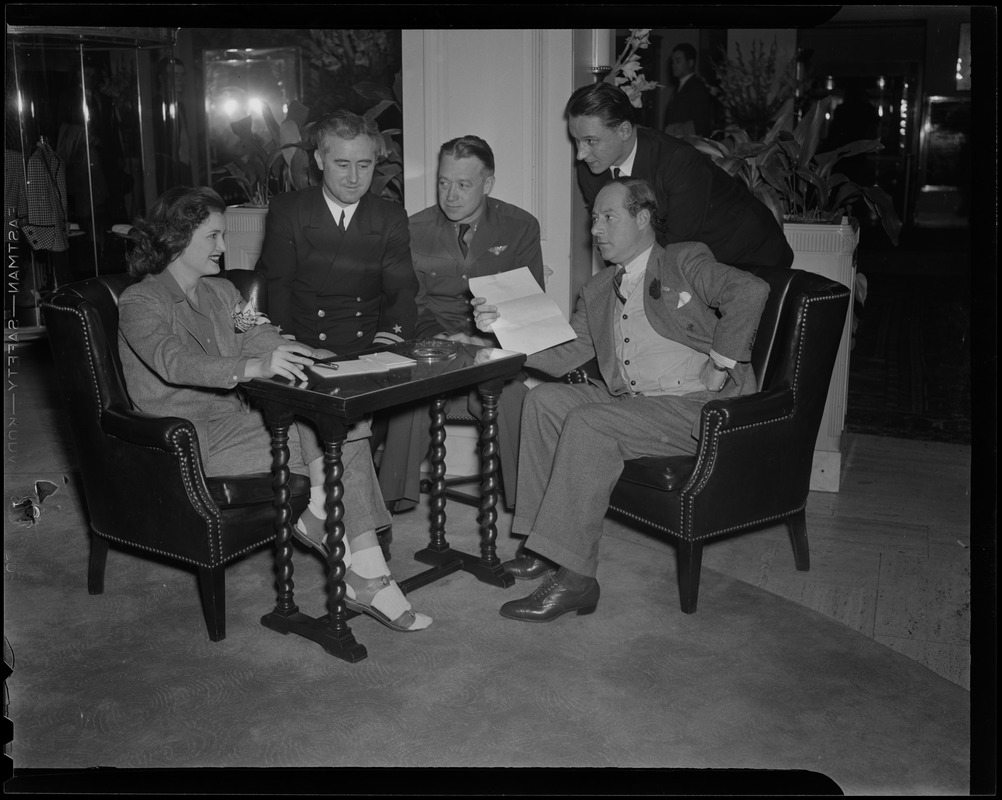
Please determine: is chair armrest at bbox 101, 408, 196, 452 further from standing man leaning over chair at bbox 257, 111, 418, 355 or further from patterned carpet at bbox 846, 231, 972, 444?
patterned carpet at bbox 846, 231, 972, 444

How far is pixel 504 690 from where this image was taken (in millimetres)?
2859

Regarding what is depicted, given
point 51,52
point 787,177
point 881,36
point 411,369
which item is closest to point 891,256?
point 881,36

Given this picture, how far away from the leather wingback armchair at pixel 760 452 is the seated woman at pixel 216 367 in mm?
804

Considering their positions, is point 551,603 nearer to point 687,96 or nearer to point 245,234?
point 245,234

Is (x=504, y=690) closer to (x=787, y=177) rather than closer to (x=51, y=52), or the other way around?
(x=787, y=177)

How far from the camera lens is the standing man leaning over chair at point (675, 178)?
3.80 m

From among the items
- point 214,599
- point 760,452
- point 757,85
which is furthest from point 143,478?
point 757,85

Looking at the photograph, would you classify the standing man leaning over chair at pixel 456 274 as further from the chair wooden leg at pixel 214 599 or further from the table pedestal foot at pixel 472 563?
the chair wooden leg at pixel 214 599

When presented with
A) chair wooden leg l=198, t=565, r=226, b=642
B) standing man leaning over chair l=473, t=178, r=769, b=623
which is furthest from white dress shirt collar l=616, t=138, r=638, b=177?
chair wooden leg l=198, t=565, r=226, b=642

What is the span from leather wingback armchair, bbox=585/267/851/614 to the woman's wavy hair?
1.49 m

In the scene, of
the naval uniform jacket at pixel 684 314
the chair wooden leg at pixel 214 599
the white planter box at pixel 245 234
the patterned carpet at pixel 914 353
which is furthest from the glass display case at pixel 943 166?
Result: the white planter box at pixel 245 234

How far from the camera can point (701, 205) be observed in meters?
3.95

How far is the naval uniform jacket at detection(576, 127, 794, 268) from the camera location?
3895 mm

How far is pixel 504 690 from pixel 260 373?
1079mm
